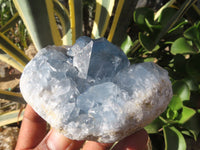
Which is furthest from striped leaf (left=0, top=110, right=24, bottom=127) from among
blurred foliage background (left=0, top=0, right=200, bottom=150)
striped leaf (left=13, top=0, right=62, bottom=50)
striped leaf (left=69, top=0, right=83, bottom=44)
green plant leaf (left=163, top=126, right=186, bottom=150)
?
green plant leaf (left=163, top=126, right=186, bottom=150)

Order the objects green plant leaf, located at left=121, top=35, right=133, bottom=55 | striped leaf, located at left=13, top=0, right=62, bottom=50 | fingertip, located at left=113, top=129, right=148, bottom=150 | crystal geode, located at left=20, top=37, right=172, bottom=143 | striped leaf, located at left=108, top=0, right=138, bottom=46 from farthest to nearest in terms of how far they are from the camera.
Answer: green plant leaf, located at left=121, top=35, right=133, bottom=55 < striped leaf, located at left=108, top=0, right=138, bottom=46 < striped leaf, located at left=13, top=0, right=62, bottom=50 < fingertip, located at left=113, top=129, right=148, bottom=150 < crystal geode, located at left=20, top=37, right=172, bottom=143

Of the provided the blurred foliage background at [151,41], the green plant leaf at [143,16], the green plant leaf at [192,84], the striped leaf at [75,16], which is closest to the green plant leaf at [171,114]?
the blurred foliage background at [151,41]

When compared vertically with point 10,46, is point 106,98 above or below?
above

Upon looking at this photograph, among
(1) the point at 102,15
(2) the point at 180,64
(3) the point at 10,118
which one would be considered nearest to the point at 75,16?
(1) the point at 102,15

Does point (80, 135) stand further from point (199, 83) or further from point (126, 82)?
point (199, 83)

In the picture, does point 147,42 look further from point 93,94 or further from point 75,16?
point 93,94

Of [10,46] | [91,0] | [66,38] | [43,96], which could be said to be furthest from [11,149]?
[91,0]

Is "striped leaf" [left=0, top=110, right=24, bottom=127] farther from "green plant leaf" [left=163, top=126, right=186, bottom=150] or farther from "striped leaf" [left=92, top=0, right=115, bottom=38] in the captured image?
"green plant leaf" [left=163, top=126, right=186, bottom=150]

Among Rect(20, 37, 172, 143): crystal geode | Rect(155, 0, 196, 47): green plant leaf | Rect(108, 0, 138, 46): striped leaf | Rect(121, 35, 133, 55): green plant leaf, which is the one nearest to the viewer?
Rect(20, 37, 172, 143): crystal geode
